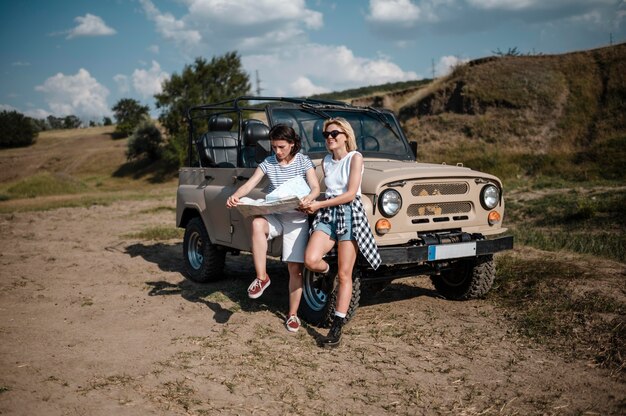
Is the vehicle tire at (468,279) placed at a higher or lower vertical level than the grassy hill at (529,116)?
lower

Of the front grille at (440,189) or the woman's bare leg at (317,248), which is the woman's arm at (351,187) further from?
the front grille at (440,189)

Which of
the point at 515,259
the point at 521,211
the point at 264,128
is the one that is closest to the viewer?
the point at 264,128

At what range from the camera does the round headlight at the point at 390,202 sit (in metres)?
4.90

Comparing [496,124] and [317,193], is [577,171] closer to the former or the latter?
[496,124]

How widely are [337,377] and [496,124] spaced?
80.0 feet

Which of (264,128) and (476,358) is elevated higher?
(264,128)

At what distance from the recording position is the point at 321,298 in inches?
213

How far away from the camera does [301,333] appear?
5.19 m

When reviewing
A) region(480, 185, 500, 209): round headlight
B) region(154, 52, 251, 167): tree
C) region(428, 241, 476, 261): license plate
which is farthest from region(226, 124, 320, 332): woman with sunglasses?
region(154, 52, 251, 167): tree

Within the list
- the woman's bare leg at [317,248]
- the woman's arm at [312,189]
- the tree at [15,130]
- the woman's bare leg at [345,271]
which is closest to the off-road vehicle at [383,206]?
the woman's bare leg at [345,271]

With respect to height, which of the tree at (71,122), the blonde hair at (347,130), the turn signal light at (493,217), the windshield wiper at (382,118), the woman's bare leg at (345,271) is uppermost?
the tree at (71,122)

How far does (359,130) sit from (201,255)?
9.29 ft

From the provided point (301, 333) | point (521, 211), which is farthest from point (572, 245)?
point (301, 333)

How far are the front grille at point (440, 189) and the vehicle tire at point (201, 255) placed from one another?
2.98 metres
